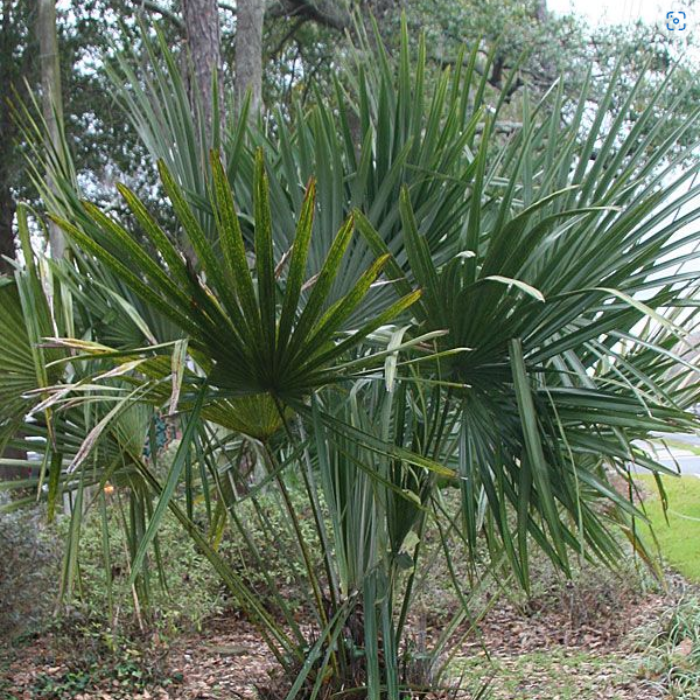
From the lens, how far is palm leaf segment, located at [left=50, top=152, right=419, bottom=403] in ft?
6.59

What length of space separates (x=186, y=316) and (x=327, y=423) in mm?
621

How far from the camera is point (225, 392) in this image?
94.7 inches

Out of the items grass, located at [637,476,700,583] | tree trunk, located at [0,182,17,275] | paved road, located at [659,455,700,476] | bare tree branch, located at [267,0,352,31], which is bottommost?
grass, located at [637,476,700,583]

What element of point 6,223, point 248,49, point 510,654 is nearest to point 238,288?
point 510,654

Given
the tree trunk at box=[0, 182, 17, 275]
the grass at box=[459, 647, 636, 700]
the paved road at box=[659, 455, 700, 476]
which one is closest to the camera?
the grass at box=[459, 647, 636, 700]

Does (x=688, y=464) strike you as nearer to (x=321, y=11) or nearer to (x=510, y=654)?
(x=321, y=11)

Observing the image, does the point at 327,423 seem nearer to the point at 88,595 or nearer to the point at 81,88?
the point at 88,595

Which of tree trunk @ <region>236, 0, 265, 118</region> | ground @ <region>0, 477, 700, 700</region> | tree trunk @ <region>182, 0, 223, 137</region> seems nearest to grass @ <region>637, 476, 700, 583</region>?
ground @ <region>0, 477, 700, 700</region>

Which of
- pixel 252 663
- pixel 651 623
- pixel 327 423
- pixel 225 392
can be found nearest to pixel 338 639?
pixel 327 423

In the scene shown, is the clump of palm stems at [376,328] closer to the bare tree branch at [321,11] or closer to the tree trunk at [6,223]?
the tree trunk at [6,223]

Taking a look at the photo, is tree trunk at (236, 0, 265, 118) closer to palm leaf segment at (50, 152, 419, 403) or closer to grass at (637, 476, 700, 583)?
grass at (637, 476, 700, 583)

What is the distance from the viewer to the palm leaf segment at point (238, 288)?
2010mm

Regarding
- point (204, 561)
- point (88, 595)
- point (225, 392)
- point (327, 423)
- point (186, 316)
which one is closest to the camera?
point (186, 316)

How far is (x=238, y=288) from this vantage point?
82.4 inches
